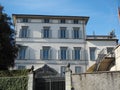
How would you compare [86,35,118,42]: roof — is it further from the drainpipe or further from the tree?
the drainpipe

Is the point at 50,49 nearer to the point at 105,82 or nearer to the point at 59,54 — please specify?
the point at 59,54

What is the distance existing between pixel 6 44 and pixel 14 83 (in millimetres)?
6268

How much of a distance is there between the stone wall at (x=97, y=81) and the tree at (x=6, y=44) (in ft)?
30.4

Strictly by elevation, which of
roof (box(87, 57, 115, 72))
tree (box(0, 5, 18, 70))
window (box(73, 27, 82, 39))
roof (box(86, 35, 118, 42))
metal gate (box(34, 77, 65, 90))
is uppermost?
window (box(73, 27, 82, 39))

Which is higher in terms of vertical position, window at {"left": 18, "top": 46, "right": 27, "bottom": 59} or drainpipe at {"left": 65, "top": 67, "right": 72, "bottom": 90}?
window at {"left": 18, "top": 46, "right": 27, "bottom": 59}

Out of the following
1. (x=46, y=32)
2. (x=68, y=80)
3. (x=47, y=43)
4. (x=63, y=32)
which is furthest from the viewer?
(x=63, y=32)

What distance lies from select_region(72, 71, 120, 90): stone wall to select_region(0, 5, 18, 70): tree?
9253 mm

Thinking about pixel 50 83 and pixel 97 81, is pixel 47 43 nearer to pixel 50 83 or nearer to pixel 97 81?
pixel 50 83

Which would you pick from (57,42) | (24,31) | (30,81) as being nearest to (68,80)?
(30,81)

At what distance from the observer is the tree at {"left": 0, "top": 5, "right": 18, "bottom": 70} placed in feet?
80.5

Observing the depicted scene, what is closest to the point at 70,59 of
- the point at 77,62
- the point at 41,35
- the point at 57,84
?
the point at 77,62

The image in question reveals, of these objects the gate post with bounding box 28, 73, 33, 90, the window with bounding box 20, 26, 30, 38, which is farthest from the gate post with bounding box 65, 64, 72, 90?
the window with bounding box 20, 26, 30, 38

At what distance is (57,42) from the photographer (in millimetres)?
37625

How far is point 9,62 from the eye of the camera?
25500 millimetres
